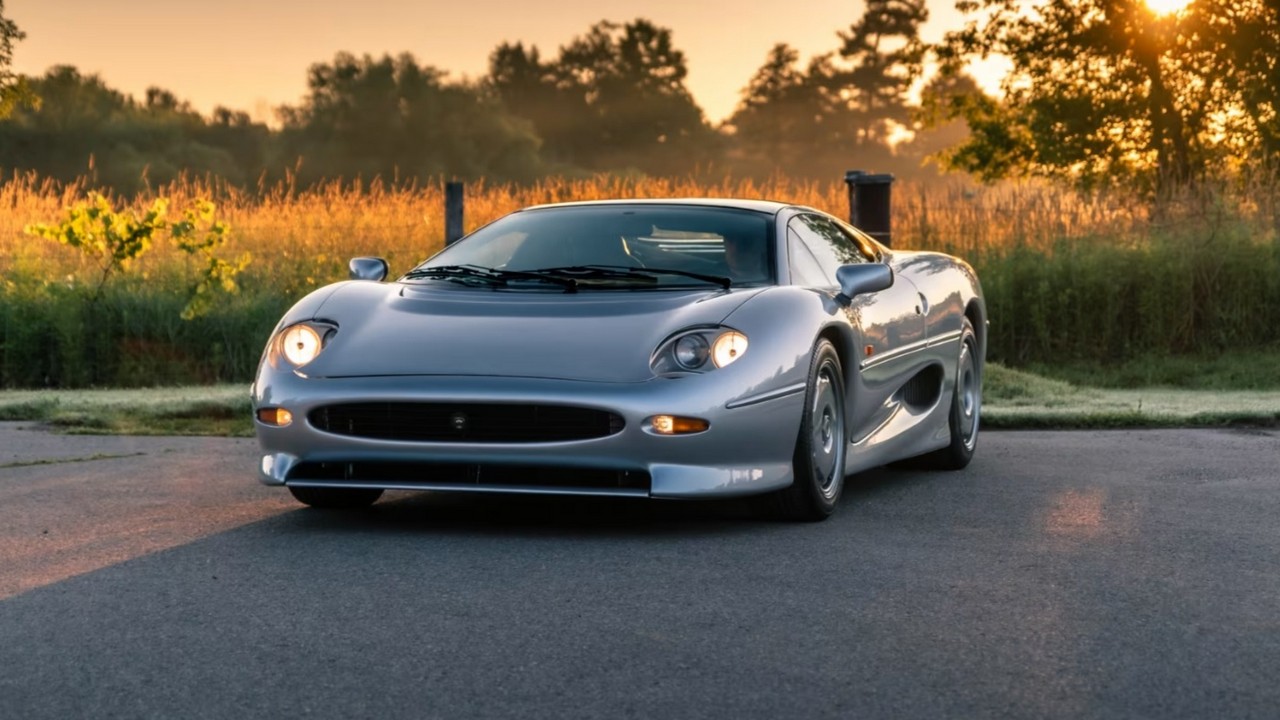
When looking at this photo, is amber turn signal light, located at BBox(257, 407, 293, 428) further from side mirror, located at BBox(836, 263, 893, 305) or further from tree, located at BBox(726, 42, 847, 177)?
tree, located at BBox(726, 42, 847, 177)

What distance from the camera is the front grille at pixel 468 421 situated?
6078mm

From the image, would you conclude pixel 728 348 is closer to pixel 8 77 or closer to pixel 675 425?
pixel 675 425

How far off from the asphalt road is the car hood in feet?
1.97

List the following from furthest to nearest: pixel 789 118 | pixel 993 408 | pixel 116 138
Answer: pixel 789 118 < pixel 116 138 < pixel 993 408

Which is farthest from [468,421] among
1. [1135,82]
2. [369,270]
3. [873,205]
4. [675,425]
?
[1135,82]

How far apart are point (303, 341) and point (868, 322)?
7.60 feet

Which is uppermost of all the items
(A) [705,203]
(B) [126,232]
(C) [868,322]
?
(B) [126,232]

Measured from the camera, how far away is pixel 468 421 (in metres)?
6.14

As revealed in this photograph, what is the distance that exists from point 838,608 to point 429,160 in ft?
222

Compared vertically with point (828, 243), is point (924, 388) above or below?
below

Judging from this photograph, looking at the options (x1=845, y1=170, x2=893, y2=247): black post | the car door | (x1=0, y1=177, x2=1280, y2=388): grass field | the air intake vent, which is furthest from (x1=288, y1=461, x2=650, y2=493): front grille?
(x1=845, y1=170, x2=893, y2=247): black post

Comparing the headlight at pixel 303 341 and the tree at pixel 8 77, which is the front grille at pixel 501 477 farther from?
the tree at pixel 8 77

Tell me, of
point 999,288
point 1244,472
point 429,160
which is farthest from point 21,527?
point 429,160

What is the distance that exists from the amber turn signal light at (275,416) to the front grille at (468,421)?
0.47ft
